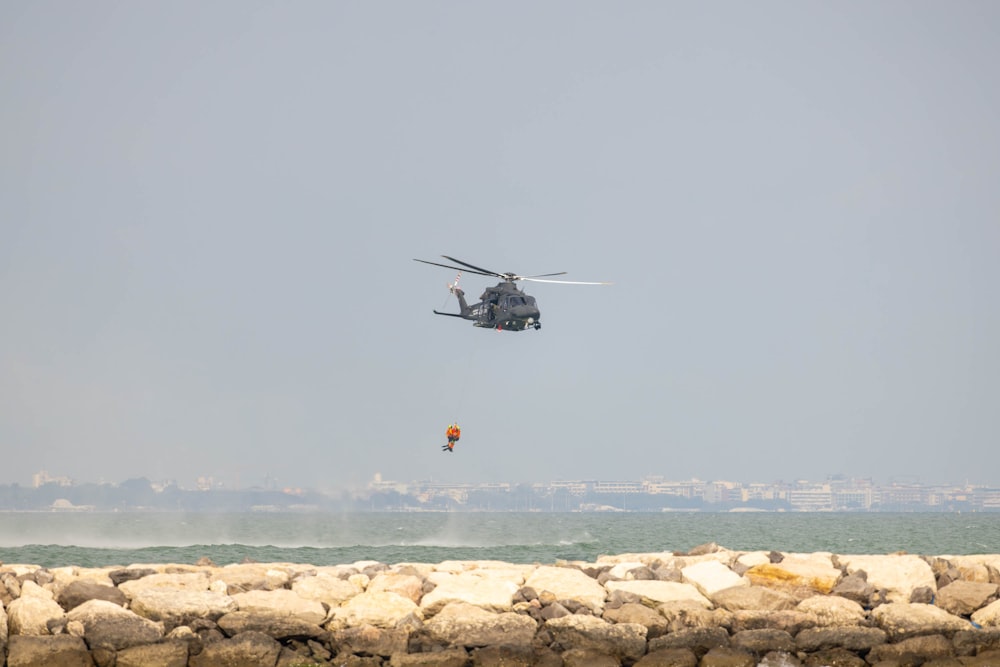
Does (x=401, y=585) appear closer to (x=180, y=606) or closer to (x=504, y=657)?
(x=504, y=657)

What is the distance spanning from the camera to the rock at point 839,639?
2308 cm

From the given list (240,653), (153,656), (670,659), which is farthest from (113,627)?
(670,659)

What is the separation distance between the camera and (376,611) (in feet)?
76.8

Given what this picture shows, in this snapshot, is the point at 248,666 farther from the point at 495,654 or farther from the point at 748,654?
the point at 748,654

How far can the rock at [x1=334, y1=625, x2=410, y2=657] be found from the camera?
22.6m

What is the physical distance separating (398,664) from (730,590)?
22.5 ft

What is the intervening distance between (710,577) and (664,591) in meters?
1.28

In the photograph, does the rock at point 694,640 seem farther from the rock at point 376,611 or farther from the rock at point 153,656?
the rock at point 153,656

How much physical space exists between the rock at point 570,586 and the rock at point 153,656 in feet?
23.0

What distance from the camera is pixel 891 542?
70.7 metres

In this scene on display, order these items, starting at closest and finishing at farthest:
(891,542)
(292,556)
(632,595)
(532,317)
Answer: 1. (632,595)
2. (532,317)
3. (292,556)
4. (891,542)

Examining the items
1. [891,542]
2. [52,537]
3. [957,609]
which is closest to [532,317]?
[957,609]

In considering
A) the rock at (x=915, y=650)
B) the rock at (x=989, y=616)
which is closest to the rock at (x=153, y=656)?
the rock at (x=915, y=650)

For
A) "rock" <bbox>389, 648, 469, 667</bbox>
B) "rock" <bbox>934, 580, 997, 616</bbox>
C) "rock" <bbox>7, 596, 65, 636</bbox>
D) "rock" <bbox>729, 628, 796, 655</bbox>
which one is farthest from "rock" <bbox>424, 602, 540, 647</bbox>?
"rock" <bbox>934, 580, 997, 616</bbox>
